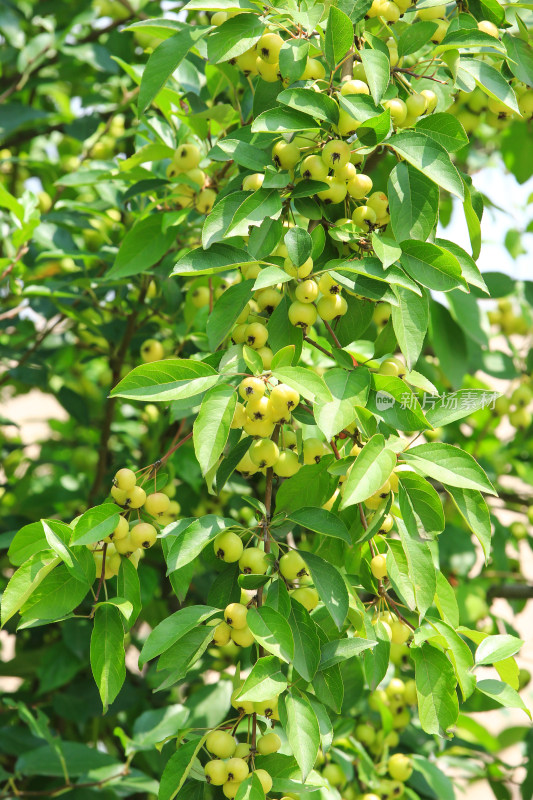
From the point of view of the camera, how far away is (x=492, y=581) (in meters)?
2.47

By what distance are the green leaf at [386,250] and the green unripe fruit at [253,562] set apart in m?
0.41

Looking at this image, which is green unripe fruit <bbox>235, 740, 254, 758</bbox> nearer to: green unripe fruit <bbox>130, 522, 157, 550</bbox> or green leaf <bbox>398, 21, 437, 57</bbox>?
green unripe fruit <bbox>130, 522, 157, 550</bbox>

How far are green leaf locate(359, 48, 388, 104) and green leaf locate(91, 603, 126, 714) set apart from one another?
0.74 meters

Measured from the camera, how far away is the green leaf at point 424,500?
100cm

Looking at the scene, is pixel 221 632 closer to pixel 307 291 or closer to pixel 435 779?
pixel 307 291

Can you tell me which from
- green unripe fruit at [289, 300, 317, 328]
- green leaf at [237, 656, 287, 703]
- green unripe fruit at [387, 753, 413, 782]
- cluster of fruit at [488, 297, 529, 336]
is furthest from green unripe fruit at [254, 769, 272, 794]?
cluster of fruit at [488, 297, 529, 336]

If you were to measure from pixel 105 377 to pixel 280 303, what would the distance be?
5.82 feet

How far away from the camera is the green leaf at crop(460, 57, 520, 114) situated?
1.13 metres

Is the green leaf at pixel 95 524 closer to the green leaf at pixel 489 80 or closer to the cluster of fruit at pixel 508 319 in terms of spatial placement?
the green leaf at pixel 489 80

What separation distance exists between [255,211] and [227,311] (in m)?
0.14

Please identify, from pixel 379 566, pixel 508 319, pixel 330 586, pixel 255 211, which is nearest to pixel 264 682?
pixel 330 586

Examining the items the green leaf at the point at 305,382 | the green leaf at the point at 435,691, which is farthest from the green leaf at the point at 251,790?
the green leaf at the point at 305,382

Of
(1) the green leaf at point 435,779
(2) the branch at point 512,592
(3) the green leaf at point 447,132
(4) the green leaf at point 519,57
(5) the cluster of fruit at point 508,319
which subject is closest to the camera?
(3) the green leaf at point 447,132

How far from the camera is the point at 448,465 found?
1010 mm
